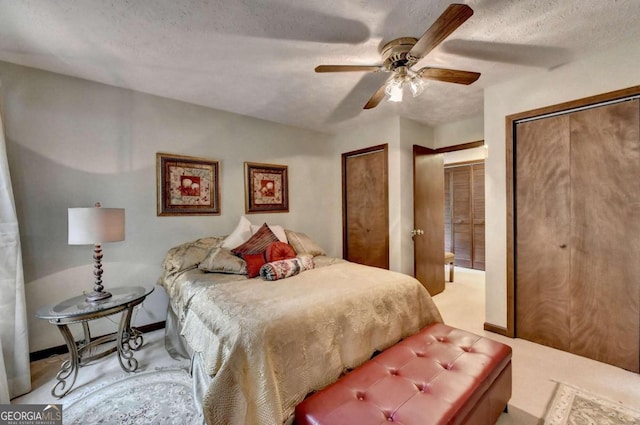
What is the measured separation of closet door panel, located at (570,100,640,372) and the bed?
51.2 inches

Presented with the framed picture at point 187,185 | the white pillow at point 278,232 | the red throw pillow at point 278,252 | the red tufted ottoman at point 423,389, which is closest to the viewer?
the red tufted ottoman at point 423,389

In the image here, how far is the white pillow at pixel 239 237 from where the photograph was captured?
9.32 feet

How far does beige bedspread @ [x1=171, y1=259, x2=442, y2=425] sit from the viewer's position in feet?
4.24

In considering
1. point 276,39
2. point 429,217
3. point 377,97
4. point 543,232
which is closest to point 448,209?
point 429,217

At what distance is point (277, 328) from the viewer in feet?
4.69

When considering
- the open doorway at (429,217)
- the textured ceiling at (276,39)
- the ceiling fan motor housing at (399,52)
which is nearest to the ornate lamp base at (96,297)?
the textured ceiling at (276,39)

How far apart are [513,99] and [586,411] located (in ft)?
8.36

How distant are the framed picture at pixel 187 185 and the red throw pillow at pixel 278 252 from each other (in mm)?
967

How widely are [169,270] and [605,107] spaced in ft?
13.5

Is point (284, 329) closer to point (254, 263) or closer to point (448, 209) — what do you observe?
point (254, 263)

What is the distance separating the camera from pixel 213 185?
10.4 ft

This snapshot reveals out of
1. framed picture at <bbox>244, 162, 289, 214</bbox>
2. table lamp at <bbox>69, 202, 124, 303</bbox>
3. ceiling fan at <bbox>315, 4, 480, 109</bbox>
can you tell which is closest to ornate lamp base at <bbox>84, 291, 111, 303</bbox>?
table lamp at <bbox>69, 202, 124, 303</bbox>

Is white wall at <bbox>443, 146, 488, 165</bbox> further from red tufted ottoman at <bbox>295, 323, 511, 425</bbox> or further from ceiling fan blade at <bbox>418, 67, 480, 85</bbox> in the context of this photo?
red tufted ottoman at <bbox>295, 323, 511, 425</bbox>

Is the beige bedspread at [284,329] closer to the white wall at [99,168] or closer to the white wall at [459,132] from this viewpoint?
the white wall at [99,168]
